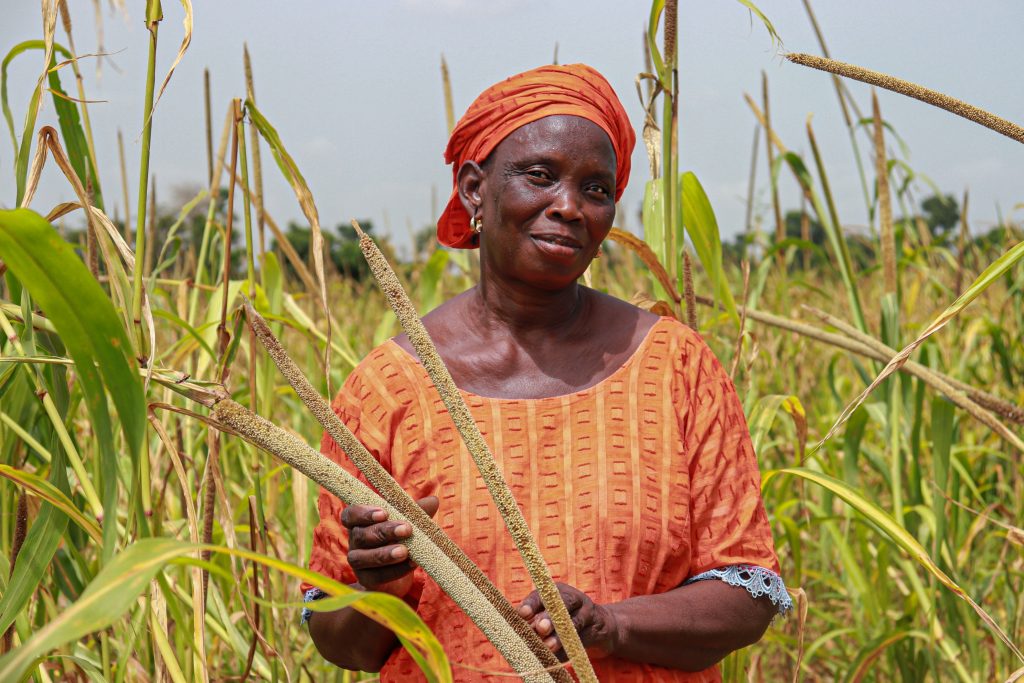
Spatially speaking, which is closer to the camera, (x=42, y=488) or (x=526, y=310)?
(x=42, y=488)

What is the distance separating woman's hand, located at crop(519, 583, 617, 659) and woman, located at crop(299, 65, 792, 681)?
0.32 feet

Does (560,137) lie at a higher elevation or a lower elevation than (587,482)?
higher

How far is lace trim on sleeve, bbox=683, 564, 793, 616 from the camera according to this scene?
1.19 metres

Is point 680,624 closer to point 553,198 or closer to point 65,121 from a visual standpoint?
point 553,198

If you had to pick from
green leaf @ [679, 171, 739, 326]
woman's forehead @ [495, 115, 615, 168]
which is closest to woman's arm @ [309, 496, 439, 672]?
woman's forehead @ [495, 115, 615, 168]

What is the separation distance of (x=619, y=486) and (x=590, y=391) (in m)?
0.12

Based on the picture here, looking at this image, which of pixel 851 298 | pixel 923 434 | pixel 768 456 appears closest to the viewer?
pixel 851 298

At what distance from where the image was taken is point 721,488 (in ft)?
4.03

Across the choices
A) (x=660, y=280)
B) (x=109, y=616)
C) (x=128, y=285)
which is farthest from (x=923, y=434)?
(x=109, y=616)

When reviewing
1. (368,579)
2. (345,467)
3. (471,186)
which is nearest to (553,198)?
(471,186)

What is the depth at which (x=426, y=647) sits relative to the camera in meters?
0.66

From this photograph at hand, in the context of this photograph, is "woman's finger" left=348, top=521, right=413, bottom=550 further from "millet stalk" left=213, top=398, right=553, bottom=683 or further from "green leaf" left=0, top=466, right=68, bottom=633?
"green leaf" left=0, top=466, right=68, bottom=633

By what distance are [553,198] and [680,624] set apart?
1.66 ft

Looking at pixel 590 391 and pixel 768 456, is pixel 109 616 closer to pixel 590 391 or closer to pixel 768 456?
pixel 590 391
